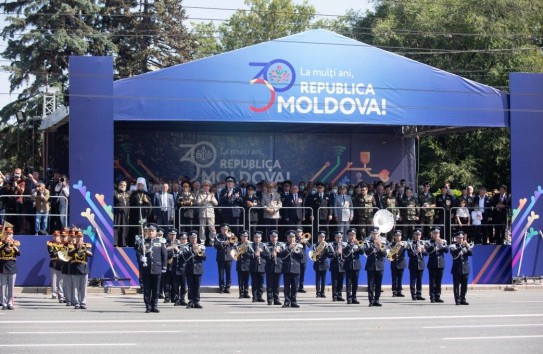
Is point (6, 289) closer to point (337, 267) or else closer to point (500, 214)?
point (337, 267)

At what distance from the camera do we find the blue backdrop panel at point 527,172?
2792 centimetres

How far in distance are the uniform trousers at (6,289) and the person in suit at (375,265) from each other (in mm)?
7990

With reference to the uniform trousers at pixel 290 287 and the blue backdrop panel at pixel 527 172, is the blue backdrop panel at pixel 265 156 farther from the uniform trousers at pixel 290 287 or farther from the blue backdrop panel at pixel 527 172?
the uniform trousers at pixel 290 287

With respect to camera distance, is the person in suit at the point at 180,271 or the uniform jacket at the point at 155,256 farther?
the person in suit at the point at 180,271

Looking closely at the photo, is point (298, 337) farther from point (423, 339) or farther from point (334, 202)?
point (334, 202)

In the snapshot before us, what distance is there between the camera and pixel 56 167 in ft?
109

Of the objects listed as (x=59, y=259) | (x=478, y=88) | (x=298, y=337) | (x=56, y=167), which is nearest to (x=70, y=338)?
(x=298, y=337)

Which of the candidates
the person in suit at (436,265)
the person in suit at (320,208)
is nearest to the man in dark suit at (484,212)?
the person in suit at (436,265)

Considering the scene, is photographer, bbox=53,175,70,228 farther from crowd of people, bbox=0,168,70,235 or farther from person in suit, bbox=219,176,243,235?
person in suit, bbox=219,176,243,235

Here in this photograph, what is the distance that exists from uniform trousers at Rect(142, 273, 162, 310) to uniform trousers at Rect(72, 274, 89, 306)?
1.65m

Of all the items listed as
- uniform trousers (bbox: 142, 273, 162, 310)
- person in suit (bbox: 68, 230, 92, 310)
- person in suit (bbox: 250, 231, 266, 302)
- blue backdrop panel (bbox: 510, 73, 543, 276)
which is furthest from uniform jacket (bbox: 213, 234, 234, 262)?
blue backdrop panel (bbox: 510, 73, 543, 276)

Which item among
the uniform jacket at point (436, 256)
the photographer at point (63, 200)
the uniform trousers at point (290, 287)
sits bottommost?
the uniform trousers at point (290, 287)

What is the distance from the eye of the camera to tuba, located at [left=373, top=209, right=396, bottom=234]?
26.3m

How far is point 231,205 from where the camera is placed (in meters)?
26.6
